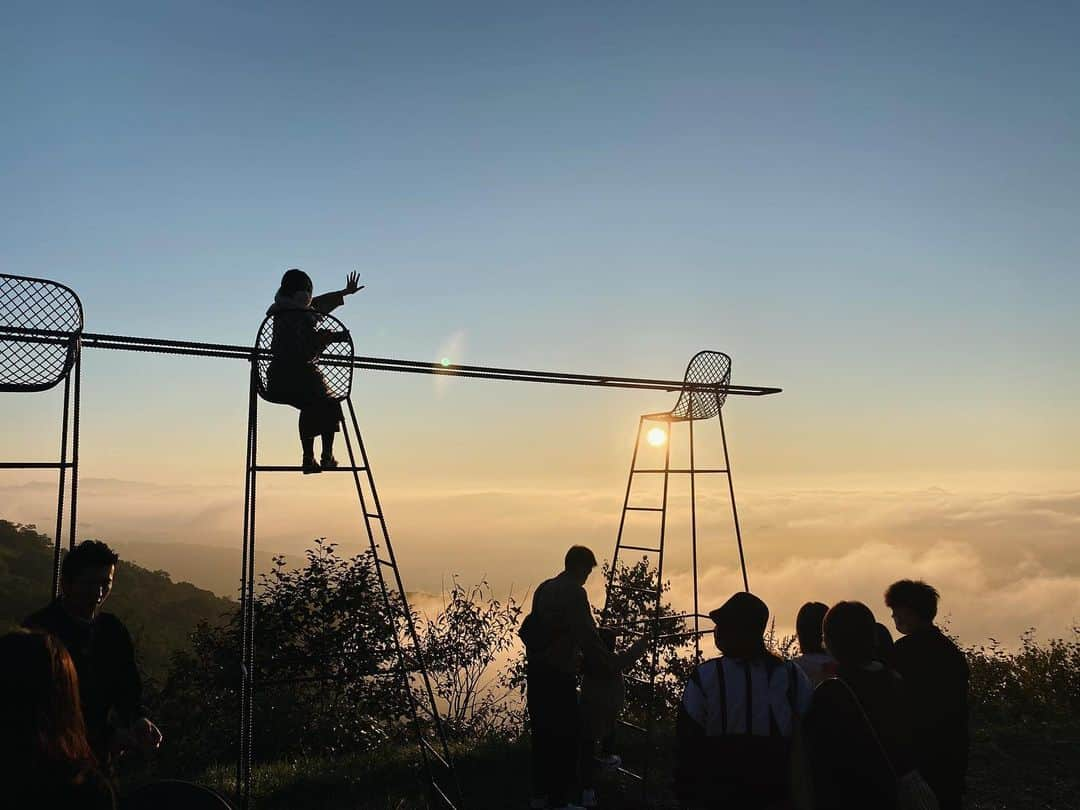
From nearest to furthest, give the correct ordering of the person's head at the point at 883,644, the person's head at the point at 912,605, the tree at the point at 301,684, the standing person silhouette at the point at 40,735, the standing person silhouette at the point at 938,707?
the standing person silhouette at the point at 40,735 → the standing person silhouette at the point at 938,707 → the person's head at the point at 912,605 → the person's head at the point at 883,644 → the tree at the point at 301,684

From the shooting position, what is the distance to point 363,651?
6.09m

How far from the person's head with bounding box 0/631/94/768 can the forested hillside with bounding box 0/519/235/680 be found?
30.3m

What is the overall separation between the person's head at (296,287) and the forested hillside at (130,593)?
89.9 feet

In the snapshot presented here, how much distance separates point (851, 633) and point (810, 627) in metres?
1.02

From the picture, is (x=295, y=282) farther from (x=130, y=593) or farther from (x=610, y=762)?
(x=130, y=593)

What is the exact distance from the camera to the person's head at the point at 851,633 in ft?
12.8

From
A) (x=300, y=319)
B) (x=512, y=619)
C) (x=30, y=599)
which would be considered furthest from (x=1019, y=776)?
(x=30, y=599)

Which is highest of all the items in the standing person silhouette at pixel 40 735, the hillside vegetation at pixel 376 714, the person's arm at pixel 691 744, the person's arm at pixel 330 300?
the person's arm at pixel 330 300

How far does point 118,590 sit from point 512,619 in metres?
25.1

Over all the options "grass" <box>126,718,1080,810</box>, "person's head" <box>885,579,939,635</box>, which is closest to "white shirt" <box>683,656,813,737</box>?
"person's head" <box>885,579,939,635</box>

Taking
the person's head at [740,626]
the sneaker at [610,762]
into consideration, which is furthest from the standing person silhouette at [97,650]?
the sneaker at [610,762]

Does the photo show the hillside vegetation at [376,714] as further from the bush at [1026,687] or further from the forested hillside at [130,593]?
the forested hillside at [130,593]

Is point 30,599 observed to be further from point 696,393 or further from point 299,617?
point 696,393

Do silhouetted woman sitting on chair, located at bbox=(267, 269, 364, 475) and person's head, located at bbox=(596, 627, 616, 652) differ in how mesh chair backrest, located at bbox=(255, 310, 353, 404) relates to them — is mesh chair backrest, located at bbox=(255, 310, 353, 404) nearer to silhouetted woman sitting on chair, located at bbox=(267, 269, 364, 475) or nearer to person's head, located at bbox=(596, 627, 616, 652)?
silhouetted woman sitting on chair, located at bbox=(267, 269, 364, 475)
